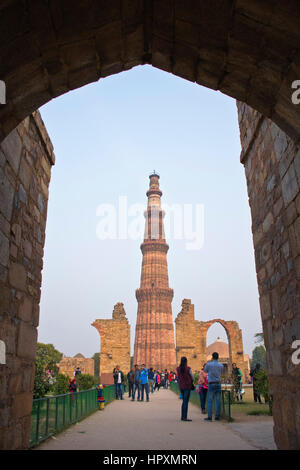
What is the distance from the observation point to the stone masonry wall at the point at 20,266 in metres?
3.26

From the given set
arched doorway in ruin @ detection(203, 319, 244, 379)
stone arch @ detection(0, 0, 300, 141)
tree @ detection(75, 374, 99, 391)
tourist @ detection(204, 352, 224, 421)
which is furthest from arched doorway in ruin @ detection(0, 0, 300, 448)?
arched doorway in ruin @ detection(203, 319, 244, 379)

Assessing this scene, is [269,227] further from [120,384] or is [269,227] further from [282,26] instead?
[120,384]

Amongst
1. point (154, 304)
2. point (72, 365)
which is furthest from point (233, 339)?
point (72, 365)

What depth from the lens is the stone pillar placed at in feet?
86.8

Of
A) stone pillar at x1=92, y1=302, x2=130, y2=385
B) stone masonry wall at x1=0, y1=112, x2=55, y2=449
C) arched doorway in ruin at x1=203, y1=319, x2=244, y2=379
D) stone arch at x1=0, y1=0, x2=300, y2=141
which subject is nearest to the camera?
stone arch at x1=0, y1=0, x2=300, y2=141

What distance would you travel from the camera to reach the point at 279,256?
12.1 ft

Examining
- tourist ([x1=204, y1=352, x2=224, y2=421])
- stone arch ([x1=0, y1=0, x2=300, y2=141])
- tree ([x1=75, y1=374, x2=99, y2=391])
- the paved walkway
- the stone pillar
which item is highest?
stone arch ([x1=0, y1=0, x2=300, y2=141])

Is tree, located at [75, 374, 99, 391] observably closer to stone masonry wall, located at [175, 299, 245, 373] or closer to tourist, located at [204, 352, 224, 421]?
tourist, located at [204, 352, 224, 421]

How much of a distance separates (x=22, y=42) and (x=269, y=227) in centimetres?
287

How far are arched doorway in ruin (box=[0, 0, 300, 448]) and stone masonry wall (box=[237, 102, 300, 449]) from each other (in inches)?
0.7

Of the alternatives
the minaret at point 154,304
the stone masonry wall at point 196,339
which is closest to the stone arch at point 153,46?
the stone masonry wall at point 196,339

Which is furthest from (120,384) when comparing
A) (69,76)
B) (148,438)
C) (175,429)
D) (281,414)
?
(69,76)

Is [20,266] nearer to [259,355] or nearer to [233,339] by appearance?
[233,339]

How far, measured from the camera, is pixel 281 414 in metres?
3.60
